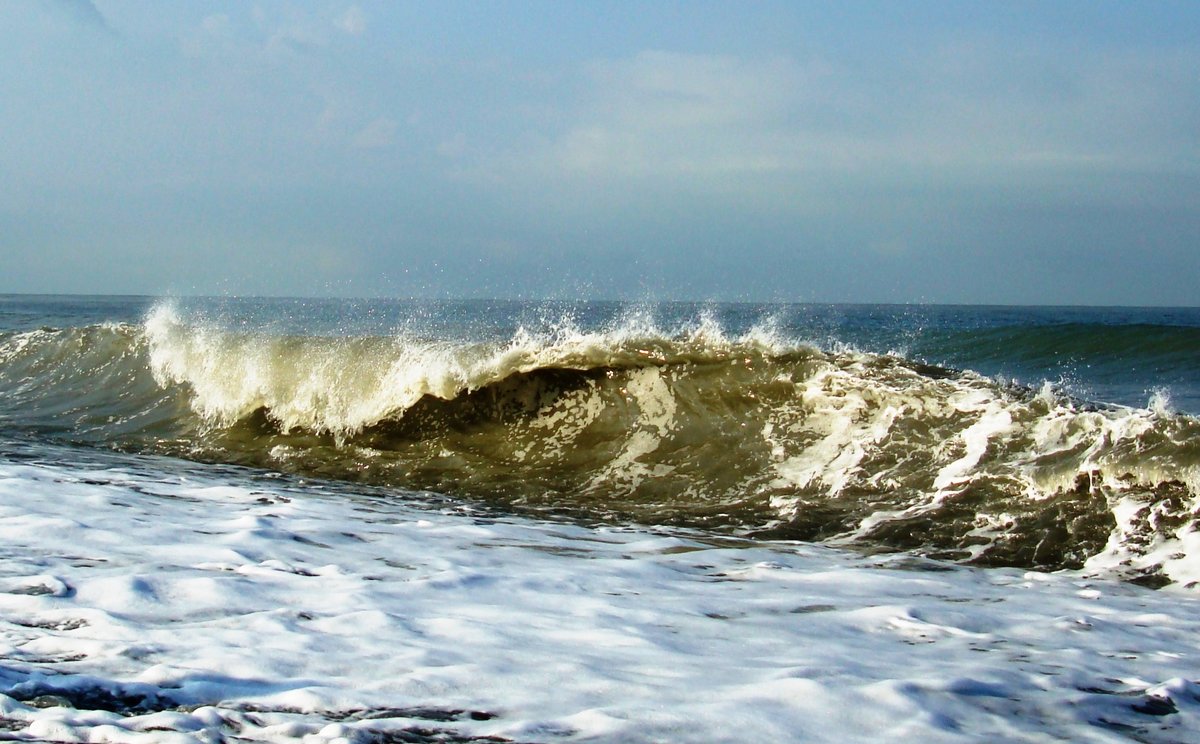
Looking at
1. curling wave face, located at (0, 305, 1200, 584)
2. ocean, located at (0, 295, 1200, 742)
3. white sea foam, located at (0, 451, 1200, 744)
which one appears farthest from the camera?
curling wave face, located at (0, 305, 1200, 584)

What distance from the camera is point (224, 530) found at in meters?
4.99

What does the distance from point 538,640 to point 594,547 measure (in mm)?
1852

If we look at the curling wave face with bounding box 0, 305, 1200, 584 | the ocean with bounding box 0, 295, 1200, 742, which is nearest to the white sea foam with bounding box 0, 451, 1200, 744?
the ocean with bounding box 0, 295, 1200, 742

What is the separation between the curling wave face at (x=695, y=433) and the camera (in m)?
6.05

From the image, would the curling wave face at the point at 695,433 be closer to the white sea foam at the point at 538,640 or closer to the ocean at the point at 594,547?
the ocean at the point at 594,547

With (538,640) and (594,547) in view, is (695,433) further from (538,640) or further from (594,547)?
(538,640)

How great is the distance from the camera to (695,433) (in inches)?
336

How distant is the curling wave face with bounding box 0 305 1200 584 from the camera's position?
19.9ft

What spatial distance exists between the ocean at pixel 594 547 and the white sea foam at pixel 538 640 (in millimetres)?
17

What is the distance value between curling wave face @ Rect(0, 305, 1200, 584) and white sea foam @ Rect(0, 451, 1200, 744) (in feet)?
3.55

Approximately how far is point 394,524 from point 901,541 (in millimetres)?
2831

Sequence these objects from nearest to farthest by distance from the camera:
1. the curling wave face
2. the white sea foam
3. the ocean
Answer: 1. the white sea foam
2. the ocean
3. the curling wave face

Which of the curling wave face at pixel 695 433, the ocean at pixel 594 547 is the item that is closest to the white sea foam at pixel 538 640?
the ocean at pixel 594 547

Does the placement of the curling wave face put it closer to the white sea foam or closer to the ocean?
the ocean
